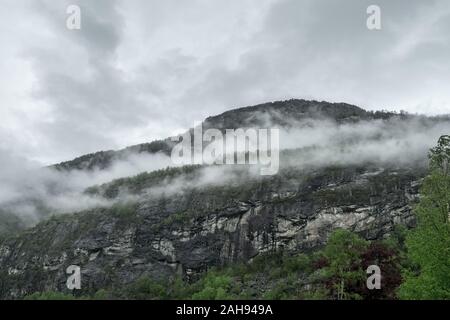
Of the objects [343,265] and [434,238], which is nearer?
[434,238]

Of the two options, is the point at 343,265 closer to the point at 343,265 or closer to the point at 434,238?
the point at 343,265

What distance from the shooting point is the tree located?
35.0 m

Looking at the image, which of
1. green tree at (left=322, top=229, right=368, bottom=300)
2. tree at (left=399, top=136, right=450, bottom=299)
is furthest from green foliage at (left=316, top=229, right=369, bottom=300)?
tree at (left=399, top=136, right=450, bottom=299)

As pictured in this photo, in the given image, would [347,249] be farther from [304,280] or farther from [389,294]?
[304,280]

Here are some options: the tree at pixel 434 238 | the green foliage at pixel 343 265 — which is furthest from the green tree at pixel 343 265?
the tree at pixel 434 238

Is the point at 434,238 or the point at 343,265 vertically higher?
the point at 434,238

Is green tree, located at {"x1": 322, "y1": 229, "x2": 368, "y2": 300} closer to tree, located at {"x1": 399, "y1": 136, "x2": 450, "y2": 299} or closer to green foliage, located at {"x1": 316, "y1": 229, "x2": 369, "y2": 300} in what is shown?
green foliage, located at {"x1": 316, "y1": 229, "x2": 369, "y2": 300}

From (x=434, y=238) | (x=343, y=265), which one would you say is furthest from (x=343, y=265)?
(x=434, y=238)

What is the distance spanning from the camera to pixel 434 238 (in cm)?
3650

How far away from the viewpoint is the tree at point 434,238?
35.0 meters

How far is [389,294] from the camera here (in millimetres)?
65125

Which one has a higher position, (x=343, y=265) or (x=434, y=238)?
(x=434, y=238)

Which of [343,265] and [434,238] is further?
[343,265]

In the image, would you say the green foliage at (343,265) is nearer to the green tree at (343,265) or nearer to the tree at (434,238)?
the green tree at (343,265)
